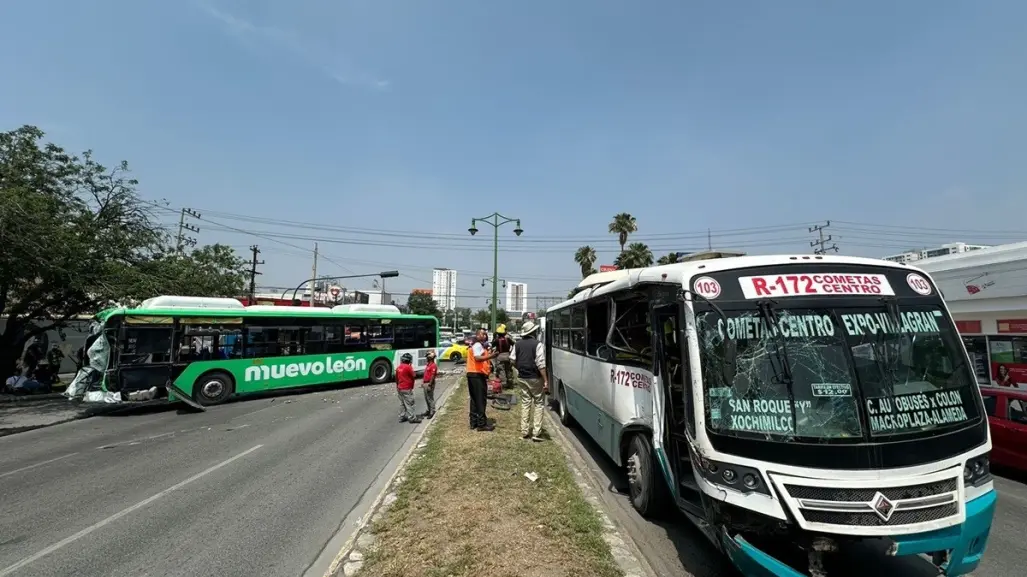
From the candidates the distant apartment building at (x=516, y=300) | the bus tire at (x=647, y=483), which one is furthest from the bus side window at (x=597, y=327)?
the distant apartment building at (x=516, y=300)

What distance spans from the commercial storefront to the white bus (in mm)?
6128

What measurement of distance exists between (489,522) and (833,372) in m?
3.35

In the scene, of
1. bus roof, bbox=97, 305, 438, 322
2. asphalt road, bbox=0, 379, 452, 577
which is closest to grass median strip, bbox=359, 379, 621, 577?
asphalt road, bbox=0, 379, 452, 577

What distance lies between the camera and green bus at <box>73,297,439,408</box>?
12.9 meters

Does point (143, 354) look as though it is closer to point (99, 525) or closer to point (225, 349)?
point (225, 349)

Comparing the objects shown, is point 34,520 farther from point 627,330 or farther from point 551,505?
point 627,330

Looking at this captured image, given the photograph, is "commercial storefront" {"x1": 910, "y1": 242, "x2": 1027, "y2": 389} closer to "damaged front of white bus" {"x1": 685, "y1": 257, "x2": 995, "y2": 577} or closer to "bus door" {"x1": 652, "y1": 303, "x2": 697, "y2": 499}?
"damaged front of white bus" {"x1": 685, "y1": 257, "x2": 995, "y2": 577}

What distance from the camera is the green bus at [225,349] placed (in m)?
12.9

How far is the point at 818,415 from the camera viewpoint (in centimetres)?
343

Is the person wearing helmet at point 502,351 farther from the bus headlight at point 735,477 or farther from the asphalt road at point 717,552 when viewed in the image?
the bus headlight at point 735,477

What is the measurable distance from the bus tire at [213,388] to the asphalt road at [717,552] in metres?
13.3

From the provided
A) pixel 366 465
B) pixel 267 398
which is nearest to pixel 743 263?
pixel 366 465

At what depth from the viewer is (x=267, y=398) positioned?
53.7ft

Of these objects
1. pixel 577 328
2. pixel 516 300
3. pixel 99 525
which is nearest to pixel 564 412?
pixel 577 328
